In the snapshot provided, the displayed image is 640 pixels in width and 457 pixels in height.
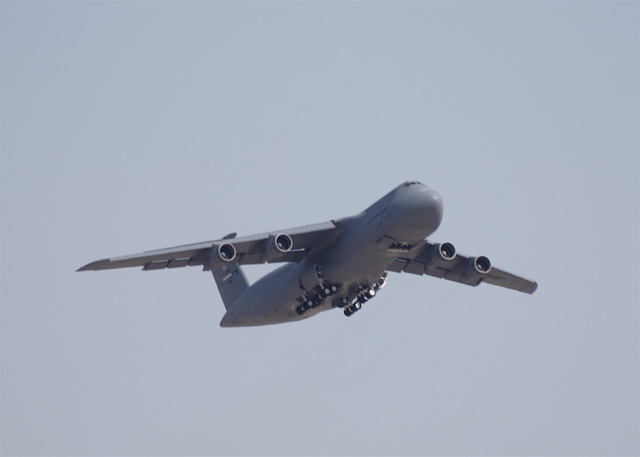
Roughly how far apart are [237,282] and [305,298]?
614cm

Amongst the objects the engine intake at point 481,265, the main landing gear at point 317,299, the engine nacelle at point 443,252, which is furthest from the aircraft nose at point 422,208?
the engine intake at point 481,265

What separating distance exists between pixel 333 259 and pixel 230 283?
310 inches

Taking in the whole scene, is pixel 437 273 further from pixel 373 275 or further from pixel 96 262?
pixel 96 262

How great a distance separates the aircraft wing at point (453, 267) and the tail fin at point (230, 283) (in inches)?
221

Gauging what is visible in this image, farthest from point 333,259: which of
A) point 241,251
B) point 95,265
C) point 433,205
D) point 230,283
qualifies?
point 230,283

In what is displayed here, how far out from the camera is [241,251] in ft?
118

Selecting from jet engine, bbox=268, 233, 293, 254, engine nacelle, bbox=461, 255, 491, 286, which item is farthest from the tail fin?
engine nacelle, bbox=461, 255, 491, 286

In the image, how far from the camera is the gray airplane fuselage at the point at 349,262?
33062 millimetres

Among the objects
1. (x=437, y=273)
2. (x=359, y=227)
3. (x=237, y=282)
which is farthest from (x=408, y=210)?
(x=237, y=282)

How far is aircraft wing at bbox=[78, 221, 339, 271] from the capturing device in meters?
35.0

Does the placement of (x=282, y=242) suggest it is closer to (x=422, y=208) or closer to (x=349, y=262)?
(x=349, y=262)

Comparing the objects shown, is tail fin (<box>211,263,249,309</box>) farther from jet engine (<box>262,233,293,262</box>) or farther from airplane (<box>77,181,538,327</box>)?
jet engine (<box>262,233,293,262</box>)

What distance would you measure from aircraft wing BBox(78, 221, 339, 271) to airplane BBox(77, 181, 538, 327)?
29 mm

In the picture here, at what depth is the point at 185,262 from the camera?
36.1 meters
